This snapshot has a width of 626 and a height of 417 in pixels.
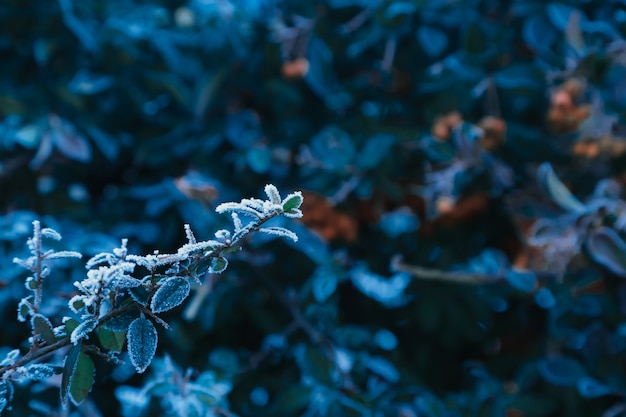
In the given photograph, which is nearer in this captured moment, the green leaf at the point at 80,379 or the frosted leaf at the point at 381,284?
the green leaf at the point at 80,379

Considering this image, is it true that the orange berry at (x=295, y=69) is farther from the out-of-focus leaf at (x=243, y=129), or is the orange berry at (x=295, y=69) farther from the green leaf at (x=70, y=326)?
the green leaf at (x=70, y=326)

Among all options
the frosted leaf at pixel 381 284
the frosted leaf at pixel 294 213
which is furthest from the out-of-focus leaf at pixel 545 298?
the frosted leaf at pixel 294 213

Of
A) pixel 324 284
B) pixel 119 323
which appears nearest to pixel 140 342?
pixel 119 323

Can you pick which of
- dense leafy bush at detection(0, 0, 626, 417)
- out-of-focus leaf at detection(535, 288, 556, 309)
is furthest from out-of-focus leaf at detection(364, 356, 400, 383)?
out-of-focus leaf at detection(535, 288, 556, 309)

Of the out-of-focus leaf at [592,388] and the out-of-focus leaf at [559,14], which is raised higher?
the out-of-focus leaf at [559,14]

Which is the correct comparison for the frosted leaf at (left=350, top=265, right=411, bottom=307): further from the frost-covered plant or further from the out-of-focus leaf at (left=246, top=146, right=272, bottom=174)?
the frost-covered plant
